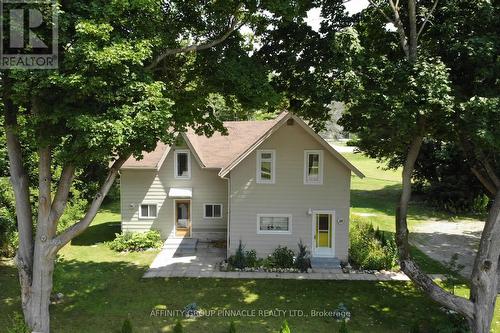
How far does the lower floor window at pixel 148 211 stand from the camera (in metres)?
23.4

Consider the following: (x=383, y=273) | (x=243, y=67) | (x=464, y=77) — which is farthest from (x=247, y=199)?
(x=464, y=77)

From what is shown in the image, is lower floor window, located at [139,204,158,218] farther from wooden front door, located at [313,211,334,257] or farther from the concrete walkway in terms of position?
wooden front door, located at [313,211,334,257]

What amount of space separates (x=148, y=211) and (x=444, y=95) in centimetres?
1715

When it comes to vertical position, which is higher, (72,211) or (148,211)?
(148,211)

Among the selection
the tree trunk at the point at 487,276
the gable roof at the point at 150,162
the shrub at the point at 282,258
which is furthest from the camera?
the gable roof at the point at 150,162

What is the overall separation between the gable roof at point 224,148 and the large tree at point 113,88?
5.27 metres

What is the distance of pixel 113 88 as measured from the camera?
34.8ft

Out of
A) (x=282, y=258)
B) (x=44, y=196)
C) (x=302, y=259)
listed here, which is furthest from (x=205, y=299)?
(x=44, y=196)

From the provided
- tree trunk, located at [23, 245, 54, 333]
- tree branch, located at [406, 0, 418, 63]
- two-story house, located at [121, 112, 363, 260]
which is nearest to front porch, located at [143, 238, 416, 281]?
two-story house, located at [121, 112, 363, 260]

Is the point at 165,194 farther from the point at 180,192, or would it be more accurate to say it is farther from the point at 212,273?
the point at 212,273

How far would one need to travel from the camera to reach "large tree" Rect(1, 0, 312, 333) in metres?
9.82

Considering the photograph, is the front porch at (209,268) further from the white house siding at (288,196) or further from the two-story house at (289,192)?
the white house siding at (288,196)

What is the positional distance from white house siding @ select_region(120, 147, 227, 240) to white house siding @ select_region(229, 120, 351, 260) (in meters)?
3.79

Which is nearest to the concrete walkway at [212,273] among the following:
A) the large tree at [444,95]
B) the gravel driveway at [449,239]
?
the gravel driveway at [449,239]
